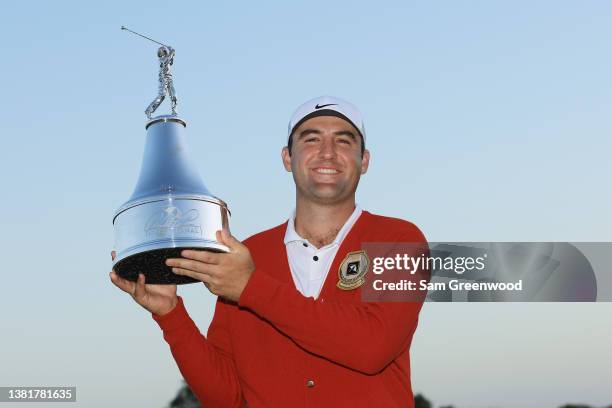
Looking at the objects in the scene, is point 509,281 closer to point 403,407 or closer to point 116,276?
point 403,407

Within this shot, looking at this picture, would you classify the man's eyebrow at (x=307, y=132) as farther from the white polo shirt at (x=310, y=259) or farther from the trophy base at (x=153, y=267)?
the trophy base at (x=153, y=267)

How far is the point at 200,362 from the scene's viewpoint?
6.93 metres

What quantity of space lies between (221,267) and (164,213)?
1.88 ft

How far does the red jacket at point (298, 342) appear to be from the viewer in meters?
6.04

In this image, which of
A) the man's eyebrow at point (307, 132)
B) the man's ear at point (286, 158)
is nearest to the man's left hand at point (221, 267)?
the man's eyebrow at point (307, 132)

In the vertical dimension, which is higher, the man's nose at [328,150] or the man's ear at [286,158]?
the man's ear at [286,158]

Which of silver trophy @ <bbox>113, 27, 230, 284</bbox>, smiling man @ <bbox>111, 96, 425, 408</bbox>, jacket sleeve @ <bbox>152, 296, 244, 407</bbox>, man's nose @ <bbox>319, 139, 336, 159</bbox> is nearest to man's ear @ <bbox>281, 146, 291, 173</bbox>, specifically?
smiling man @ <bbox>111, 96, 425, 408</bbox>

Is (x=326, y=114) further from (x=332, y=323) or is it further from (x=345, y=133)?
(x=332, y=323)

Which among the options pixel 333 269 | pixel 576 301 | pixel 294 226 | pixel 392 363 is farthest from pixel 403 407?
pixel 576 301

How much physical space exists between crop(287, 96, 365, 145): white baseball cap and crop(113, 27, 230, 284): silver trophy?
100 centimetres

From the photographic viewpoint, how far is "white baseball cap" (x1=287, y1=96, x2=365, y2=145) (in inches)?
281

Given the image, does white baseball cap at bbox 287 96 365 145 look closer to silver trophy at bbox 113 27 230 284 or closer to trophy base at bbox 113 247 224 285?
silver trophy at bbox 113 27 230 284

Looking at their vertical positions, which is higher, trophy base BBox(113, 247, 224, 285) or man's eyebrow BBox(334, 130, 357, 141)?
man's eyebrow BBox(334, 130, 357, 141)

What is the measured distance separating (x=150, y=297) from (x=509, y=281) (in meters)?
4.52
